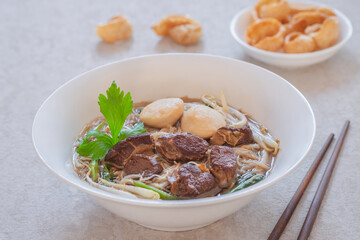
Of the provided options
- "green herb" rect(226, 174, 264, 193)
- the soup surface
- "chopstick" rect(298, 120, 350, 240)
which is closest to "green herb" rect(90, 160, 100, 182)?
the soup surface

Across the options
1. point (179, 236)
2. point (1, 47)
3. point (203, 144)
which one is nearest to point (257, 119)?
point (203, 144)

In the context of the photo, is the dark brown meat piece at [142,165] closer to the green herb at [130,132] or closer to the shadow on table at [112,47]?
the green herb at [130,132]

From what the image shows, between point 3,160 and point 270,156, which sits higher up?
point 270,156

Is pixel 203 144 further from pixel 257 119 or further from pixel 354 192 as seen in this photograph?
pixel 354 192

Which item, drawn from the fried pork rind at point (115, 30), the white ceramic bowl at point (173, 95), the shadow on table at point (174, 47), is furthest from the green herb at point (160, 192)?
the fried pork rind at point (115, 30)

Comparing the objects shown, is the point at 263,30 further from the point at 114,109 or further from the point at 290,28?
the point at 114,109
